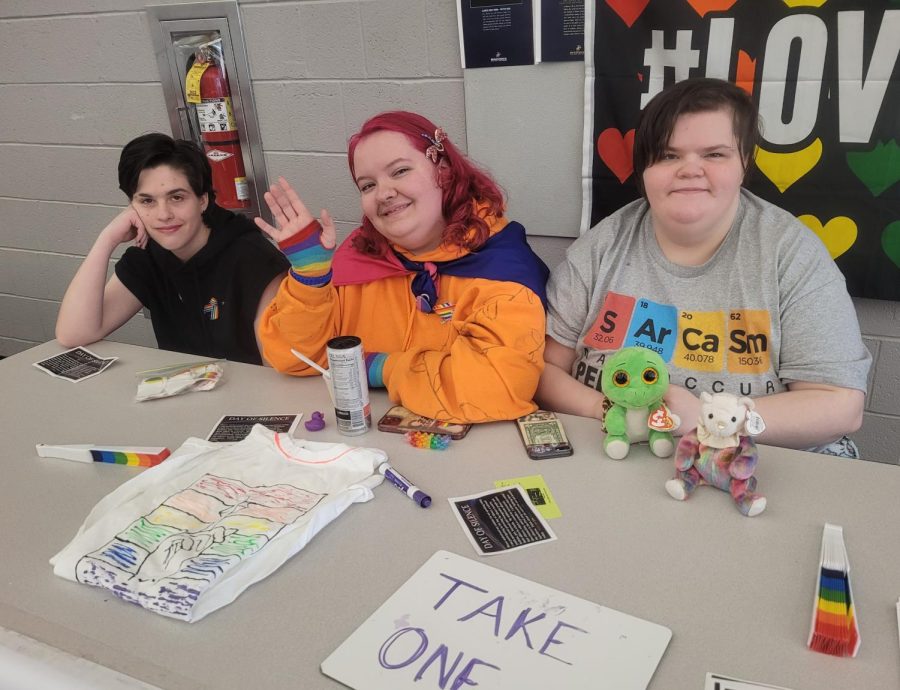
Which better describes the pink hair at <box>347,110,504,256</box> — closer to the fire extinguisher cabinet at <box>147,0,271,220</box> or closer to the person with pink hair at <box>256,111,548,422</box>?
the person with pink hair at <box>256,111,548,422</box>

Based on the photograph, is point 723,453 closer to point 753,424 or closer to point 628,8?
point 753,424

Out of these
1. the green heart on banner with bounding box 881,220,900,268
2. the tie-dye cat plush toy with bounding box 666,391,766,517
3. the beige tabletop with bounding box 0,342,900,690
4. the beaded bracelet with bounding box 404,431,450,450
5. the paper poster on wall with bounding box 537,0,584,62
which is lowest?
the beige tabletop with bounding box 0,342,900,690

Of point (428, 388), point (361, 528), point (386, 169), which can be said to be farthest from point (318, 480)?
point (386, 169)

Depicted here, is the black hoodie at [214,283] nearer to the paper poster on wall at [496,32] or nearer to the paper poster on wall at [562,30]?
the paper poster on wall at [496,32]

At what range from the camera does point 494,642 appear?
77 centimetres

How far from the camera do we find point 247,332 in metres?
1.82

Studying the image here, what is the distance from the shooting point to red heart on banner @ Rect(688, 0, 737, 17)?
1599 mm

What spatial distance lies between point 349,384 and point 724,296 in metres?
0.74

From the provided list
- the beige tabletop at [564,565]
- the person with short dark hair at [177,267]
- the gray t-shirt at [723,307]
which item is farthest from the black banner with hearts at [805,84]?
the person with short dark hair at [177,267]

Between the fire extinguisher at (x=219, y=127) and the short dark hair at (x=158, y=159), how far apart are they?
55 cm

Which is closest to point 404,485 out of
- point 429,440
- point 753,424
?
point 429,440

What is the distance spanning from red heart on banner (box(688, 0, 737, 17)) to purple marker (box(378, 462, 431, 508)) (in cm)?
132

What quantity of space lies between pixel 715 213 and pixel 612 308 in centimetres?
27

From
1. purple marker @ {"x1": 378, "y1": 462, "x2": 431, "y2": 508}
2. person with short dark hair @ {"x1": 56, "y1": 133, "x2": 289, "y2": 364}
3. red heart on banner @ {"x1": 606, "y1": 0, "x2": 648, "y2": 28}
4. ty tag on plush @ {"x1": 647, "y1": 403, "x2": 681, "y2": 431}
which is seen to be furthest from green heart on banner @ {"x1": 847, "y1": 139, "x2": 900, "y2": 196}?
person with short dark hair @ {"x1": 56, "y1": 133, "x2": 289, "y2": 364}
